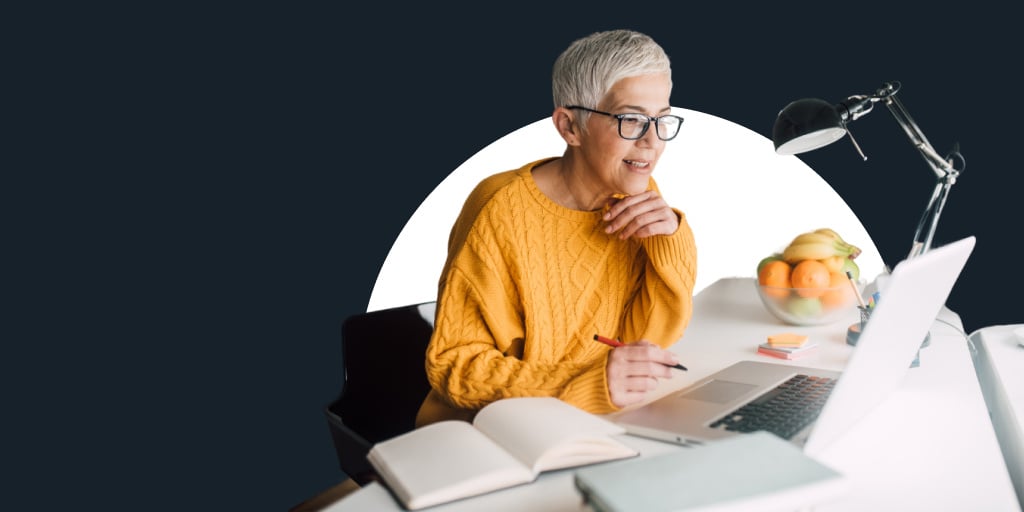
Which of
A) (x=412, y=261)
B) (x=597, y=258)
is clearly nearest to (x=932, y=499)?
(x=597, y=258)

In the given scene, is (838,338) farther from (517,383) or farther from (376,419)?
(376,419)

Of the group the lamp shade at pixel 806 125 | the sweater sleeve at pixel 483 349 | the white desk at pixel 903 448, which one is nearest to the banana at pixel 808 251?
the white desk at pixel 903 448

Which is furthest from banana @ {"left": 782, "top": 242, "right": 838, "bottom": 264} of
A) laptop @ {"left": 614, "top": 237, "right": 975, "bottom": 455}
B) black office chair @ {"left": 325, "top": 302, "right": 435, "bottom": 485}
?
black office chair @ {"left": 325, "top": 302, "right": 435, "bottom": 485}

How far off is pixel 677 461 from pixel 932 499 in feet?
1.68

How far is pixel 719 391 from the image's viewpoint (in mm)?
1688

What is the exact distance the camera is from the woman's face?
187 cm

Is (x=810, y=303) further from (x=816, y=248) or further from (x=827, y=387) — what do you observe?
(x=827, y=387)

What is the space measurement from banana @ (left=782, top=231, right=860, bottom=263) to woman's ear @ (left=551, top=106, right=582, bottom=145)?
0.80 m

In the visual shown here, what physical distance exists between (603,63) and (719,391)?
0.75 meters

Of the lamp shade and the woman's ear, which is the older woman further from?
the lamp shade

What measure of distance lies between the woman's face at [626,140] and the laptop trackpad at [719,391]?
0.49m

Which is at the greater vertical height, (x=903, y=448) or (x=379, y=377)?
(x=903, y=448)

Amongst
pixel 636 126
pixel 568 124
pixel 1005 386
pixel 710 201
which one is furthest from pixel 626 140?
pixel 710 201

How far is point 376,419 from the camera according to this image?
2.67m
